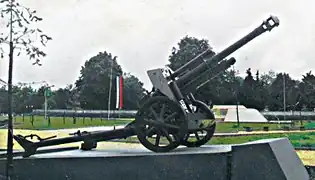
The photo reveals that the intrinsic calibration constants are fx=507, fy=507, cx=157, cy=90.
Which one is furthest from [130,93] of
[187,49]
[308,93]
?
[308,93]

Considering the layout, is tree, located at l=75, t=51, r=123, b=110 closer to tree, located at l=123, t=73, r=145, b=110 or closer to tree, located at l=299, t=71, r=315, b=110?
tree, located at l=123, t=73, r=145, b=110

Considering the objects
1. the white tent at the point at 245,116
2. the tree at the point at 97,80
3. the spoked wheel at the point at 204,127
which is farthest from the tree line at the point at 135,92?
the spoked wheel at the point at 204,127

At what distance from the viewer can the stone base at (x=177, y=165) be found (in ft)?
22.7

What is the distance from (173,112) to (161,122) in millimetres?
251

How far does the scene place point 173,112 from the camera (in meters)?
7.85

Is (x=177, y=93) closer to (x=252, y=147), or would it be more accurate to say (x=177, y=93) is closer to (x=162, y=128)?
(x=162, y=128)

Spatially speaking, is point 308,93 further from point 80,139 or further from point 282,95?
point 80,139

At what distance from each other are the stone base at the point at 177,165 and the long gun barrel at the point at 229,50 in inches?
47.4

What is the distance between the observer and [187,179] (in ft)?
23.8

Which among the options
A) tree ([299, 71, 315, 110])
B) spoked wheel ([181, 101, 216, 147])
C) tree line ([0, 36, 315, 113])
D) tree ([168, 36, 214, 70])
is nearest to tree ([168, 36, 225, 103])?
A: tree ([168, 36, 214, 70])

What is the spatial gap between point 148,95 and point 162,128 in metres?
0.76

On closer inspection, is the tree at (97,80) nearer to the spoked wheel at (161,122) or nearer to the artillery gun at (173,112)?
the artillery gun at (173,112)

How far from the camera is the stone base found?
693cm

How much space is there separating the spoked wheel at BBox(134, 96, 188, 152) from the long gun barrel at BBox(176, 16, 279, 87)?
63cm
